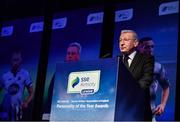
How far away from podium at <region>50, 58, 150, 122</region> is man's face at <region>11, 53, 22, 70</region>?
2.85 meters

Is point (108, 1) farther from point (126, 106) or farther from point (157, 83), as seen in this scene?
point (126, 106)

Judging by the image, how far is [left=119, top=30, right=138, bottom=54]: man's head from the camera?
12.0 ft

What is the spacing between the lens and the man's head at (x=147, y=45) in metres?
3.56

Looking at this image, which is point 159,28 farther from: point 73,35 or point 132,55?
point 73,35

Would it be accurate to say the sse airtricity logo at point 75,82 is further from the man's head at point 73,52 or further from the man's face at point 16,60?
the man's face at point 16,60

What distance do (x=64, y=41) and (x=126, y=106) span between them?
8.75 feet

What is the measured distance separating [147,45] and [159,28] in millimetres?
187

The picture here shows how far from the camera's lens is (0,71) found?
477cm

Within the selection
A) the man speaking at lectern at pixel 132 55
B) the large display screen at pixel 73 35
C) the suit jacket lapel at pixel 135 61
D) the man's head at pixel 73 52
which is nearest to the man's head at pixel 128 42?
the man speaking at lectern at pixel 132 55

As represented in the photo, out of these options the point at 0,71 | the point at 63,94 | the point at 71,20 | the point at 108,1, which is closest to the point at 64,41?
the point at 71,20

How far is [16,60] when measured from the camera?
15.2 ft

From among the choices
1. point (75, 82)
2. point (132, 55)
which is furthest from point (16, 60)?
point (75, 82)

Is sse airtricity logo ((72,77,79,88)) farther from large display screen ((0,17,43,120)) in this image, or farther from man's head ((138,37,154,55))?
large display screen ((0,17,43,120))

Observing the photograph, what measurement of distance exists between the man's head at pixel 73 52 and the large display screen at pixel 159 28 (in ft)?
1.53
